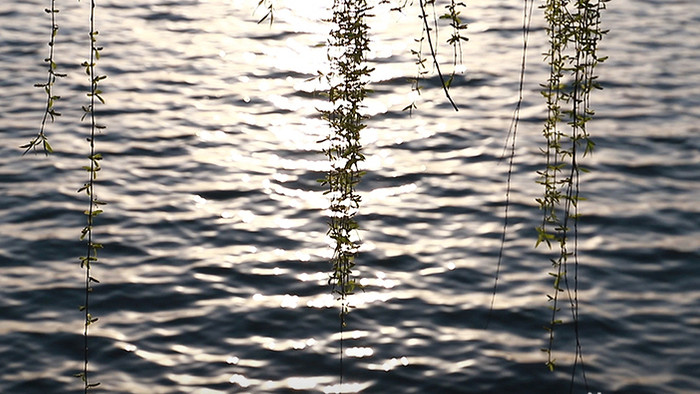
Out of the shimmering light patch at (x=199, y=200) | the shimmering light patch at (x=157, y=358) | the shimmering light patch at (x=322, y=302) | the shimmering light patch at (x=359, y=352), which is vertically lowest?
the shimmering light patch at (x=157, y=358)

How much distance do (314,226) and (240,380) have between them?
6.65ft

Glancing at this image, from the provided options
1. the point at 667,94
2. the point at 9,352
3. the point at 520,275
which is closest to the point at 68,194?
the point at 9,352

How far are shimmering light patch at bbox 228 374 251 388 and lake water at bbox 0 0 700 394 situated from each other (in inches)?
0.5

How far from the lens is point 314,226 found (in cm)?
771

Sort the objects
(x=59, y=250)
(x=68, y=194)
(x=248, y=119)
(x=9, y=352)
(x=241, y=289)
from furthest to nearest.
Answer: (x=248, y=119), (x=68, y=194), (x=59, y=250), (x=241, y=289), (x=9, y=352)

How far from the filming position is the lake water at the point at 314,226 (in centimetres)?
609

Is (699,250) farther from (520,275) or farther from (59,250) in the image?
(59,250)

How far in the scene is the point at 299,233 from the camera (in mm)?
7598

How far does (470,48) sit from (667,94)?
7.49 feet

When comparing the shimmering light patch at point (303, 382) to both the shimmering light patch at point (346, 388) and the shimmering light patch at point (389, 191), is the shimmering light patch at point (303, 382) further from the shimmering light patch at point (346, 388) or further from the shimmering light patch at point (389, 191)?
the shimmering light patch at point (389, 191)

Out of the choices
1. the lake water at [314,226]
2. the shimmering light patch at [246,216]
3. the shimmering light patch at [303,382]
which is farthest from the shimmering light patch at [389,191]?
the shimmering light patch at [303,382]

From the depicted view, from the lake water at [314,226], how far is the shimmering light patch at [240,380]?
13mm

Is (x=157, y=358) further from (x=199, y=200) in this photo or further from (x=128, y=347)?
(x=199, y=200)

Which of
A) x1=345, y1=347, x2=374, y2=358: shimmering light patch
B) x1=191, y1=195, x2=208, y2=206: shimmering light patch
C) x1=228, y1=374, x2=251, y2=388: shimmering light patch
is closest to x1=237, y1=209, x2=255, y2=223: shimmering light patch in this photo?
x1=191, y1=195, x2=208, y2=206: shimmering light patch
